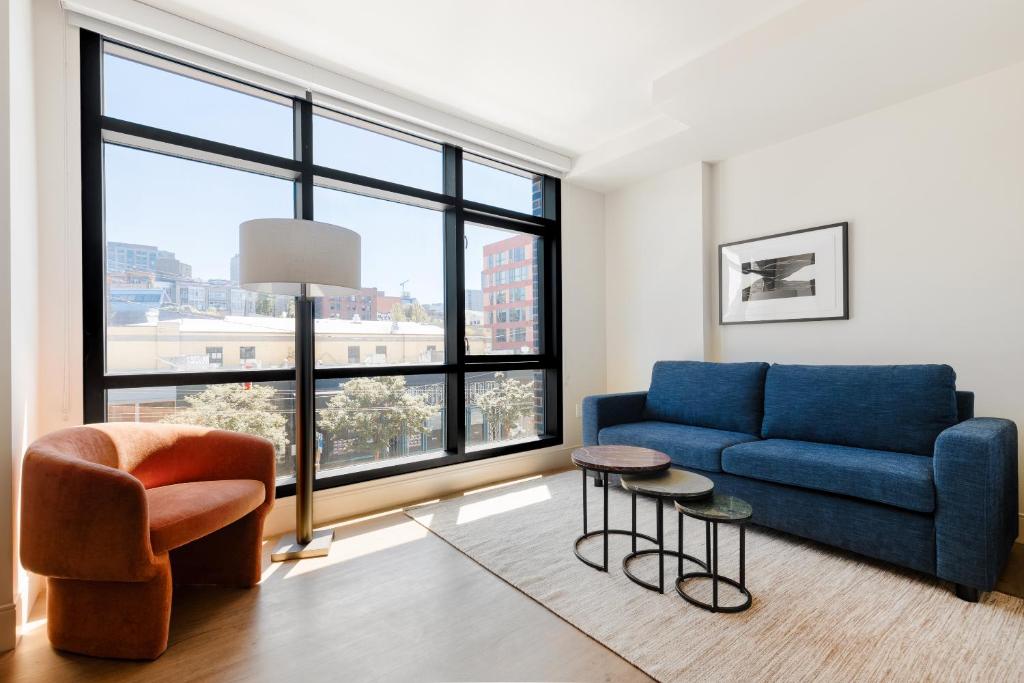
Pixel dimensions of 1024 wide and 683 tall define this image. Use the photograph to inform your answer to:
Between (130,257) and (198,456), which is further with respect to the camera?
(130,257)

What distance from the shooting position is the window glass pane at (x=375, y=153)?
287 cm

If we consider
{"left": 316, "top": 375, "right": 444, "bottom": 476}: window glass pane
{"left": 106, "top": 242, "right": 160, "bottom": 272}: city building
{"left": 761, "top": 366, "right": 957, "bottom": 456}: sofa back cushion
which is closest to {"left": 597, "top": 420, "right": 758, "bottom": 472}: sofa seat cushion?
{"left": 761, "top": 366, "right": 957, "bottom": 456}: sofa back cushion

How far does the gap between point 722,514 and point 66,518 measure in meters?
2.17

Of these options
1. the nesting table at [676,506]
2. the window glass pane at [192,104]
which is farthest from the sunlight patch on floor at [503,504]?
the window glass pane at [192,104]

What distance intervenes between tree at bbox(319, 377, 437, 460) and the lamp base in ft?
2.14

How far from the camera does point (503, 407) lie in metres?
3.78

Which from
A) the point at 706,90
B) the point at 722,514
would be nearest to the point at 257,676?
the point at 722,514

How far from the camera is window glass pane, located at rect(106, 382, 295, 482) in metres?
2.28

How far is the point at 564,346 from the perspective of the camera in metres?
3.99

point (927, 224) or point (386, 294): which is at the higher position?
point (927, 224)

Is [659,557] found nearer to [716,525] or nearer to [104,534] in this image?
[716,525]

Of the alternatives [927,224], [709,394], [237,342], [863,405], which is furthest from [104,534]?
[927,224]

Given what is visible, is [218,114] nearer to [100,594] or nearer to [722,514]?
[100,594]

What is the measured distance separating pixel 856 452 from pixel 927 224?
4.69 feet
